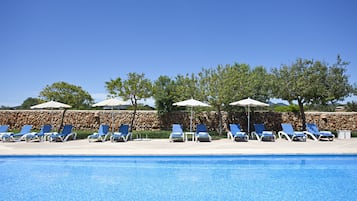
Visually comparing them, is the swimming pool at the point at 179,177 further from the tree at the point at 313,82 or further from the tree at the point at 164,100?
the tree at the point at 164,100

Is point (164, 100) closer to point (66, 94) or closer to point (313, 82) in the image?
point (313, 82)

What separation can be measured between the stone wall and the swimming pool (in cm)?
1110

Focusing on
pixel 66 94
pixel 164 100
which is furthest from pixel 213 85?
pixel 66 94

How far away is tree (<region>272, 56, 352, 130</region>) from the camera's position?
1738 cm

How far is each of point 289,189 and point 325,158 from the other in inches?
161

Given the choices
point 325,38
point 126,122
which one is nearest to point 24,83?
point 126,122

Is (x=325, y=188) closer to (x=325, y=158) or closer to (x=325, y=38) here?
(x=325, y=158)

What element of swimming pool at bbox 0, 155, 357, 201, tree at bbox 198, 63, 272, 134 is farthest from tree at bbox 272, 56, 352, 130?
swimming pool at bbox 0, 155, 357, 201

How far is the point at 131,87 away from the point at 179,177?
10351 mm

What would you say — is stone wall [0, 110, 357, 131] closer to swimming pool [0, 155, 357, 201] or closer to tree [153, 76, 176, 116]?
tree [153, 76, 176, 116]

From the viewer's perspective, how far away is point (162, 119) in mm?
21203

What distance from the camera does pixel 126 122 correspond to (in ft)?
71.1

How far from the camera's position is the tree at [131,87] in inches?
682

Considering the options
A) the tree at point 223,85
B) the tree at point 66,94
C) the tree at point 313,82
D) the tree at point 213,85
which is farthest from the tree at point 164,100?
the tree at point 66,94
